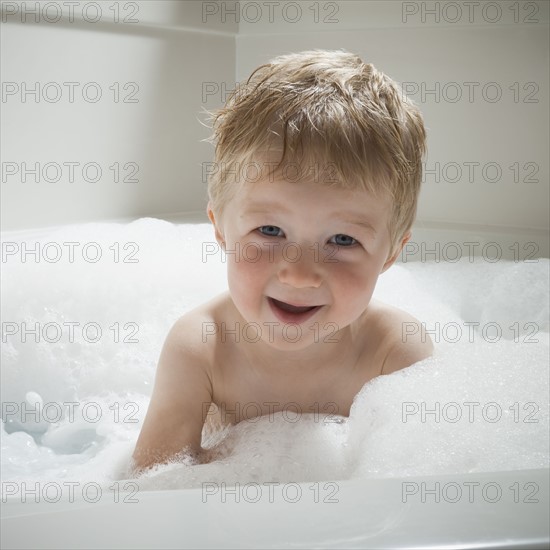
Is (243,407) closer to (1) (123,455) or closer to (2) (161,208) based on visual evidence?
(1) (123,455)

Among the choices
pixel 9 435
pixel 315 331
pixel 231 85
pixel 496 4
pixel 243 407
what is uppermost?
pixel 496 4

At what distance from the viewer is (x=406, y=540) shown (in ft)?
1.62

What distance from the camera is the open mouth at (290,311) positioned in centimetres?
93

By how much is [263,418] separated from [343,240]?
28 centimetres

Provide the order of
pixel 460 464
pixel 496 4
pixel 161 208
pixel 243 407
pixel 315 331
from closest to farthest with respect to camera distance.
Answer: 1. pixel 460 464
2. pixel 315 331
3. pixel 243 407
4. pixel 496 4
5. pixel 161 208

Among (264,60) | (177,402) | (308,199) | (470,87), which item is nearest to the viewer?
(308,199)

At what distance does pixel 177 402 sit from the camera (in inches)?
39.6

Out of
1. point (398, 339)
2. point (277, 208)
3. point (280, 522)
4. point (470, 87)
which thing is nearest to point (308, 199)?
point (277, 208)

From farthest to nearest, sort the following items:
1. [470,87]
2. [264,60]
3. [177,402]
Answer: [264,60]
[470,87]
[177,402]

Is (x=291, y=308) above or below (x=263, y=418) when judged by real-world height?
above

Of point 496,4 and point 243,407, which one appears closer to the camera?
point 243,407

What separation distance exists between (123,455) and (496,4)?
3.66 feet

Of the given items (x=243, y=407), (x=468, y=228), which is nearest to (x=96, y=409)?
(x=243, y=407)

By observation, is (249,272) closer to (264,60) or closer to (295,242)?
(295,242)
